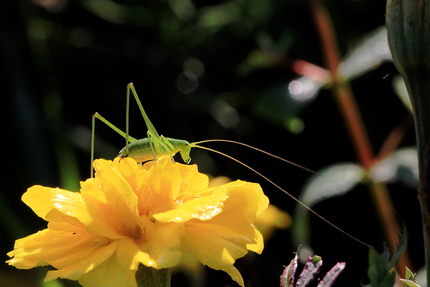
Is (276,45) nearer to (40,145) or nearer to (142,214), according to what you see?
(40,145)

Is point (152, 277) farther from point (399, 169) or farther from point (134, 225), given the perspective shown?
point (399, 169)

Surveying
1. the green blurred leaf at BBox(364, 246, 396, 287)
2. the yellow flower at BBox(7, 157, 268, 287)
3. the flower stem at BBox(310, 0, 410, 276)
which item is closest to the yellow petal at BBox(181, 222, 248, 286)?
the yellow flower at BBox(7, 157, 268, 287)

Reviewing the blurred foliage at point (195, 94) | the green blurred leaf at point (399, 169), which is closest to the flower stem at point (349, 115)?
the green blurred leaf at point (399, 169)

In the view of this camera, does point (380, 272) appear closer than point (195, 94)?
Yes

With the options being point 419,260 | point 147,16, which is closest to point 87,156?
point 147,16

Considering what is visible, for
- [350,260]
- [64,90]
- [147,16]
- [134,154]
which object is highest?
[147,16]

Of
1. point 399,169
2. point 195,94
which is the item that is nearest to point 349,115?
point 399,169

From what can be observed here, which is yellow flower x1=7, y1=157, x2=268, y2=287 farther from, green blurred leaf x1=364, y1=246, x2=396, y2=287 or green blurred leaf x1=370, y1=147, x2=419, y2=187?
green blurred leaf x1=370, y1=147, x2=419, y2=187
